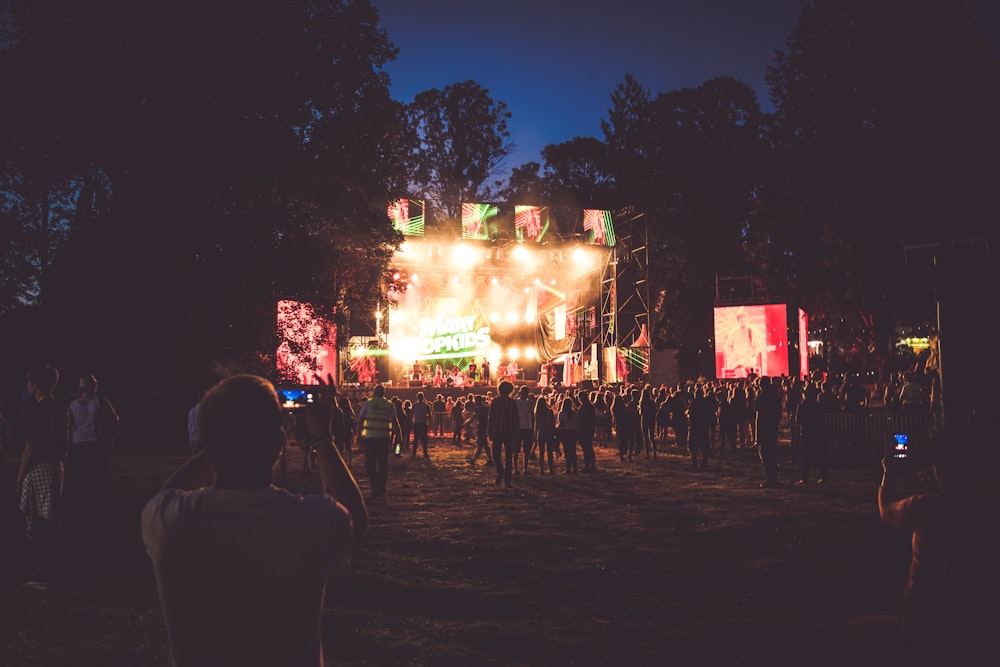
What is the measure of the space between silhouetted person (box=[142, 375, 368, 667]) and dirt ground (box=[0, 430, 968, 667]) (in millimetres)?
Answer: 3387

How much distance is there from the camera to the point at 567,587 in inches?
275

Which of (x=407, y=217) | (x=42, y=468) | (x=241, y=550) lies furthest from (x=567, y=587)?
(x=407, y=217)

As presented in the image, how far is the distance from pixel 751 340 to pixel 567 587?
24.2 m

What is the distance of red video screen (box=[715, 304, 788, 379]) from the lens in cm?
2886

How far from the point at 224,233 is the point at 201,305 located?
6.80 ft

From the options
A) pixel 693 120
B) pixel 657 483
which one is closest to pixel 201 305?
pixel 657 483

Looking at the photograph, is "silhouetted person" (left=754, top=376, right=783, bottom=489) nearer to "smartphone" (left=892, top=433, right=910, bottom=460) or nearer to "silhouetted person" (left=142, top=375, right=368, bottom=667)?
"smartphone" (left=892, top=433, right=910, bottom=460)

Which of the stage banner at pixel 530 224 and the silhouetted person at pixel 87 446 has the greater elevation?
the stage banner at pixel 530 224

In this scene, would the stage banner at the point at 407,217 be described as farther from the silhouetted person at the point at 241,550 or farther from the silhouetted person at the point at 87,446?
the silhouetted person at the point at 241,550

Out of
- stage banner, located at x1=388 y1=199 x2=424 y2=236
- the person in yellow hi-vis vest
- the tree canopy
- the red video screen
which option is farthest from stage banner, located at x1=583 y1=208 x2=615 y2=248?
the person in yellow hi-vis vest

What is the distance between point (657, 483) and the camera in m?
14.0

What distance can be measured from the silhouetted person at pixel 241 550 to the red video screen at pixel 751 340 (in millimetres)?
28050

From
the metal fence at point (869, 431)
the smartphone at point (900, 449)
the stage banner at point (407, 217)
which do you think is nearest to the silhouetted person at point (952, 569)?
the smartphone at point (900, 449)

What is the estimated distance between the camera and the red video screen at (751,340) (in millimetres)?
28859
